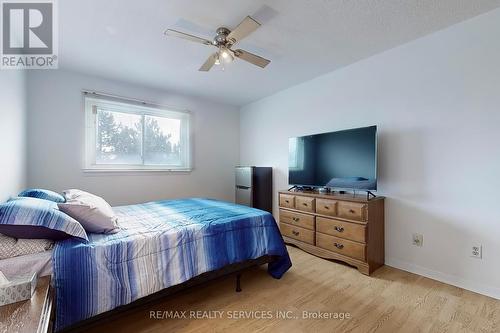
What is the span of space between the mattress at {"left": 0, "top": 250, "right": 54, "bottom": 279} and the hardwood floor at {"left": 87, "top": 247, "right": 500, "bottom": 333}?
67 centimetres

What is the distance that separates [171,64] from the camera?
113 inches

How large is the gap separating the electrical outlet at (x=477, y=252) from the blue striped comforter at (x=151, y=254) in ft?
5.59

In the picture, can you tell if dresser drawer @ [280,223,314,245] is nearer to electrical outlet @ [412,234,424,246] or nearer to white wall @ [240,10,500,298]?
white wall @ [240,10,500,298]

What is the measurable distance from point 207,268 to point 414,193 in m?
2.29

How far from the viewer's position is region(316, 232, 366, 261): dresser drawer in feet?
8.00

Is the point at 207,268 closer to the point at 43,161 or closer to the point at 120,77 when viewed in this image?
the point at 43,161

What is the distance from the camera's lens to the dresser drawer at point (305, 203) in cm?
293

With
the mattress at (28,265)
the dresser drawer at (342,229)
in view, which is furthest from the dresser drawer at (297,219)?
the mattress at (28,265)

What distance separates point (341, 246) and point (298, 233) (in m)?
0.65

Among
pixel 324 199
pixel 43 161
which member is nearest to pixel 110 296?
pixel 324 199

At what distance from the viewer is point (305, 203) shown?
9.88ft

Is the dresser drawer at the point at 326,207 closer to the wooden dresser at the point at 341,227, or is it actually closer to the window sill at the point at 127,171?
the wooden dresser at the point at 341,227

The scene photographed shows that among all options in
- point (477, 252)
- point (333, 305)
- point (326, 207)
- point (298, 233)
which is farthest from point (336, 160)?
point (333, 305)

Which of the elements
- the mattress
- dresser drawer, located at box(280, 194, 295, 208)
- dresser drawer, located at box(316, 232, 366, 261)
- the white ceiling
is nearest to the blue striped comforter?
the mattress
